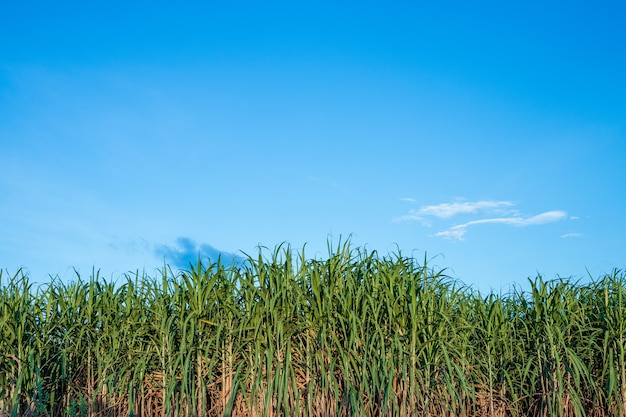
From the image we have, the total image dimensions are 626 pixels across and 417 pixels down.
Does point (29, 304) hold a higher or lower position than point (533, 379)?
higher

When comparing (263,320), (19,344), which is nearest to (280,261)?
(263,320)

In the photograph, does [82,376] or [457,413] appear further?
[82,376]

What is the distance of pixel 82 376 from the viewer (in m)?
5.62

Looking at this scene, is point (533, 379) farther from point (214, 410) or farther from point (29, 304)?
point (29, 304)

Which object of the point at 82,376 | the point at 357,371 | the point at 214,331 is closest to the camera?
the point at 357,371

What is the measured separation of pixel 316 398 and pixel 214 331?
1005mm

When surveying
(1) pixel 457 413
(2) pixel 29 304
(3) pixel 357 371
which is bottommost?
(1) pixel 457 413

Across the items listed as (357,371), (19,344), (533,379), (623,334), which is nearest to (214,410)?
(357,371)

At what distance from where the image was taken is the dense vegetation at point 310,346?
4.90 meters

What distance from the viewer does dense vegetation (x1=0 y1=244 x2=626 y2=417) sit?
A: 4.90 meters

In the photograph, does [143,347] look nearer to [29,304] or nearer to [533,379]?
[29,304]

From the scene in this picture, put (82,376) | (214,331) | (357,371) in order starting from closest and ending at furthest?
1. (357,371)
2. (214,331)
3. (82,376)

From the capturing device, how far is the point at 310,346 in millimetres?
5035

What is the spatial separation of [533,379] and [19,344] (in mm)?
4470
